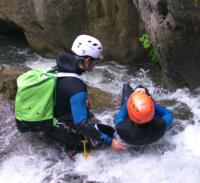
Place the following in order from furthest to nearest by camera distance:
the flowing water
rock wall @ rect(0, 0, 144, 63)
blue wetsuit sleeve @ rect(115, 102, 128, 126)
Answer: rock wall @ rect(0, 0, 144, 63), blue wetsuit sleeve @ rect(115, 102, 128, 126), the flowing water

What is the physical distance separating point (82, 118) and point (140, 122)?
2.41ft

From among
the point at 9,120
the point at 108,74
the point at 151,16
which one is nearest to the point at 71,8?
the point at 108,74

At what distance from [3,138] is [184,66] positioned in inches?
124

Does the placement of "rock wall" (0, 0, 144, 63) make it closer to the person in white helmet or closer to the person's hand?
the person in white helmet

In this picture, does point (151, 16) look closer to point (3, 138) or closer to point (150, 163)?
point (150, 163)

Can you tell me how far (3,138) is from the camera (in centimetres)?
684

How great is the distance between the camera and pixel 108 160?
6.25m

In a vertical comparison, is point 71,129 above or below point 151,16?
below

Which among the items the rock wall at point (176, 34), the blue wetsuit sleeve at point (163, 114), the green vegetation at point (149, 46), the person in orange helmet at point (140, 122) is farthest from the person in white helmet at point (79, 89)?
the green vegetation at point (149, 46)

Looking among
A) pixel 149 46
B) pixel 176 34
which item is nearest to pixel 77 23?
pixel 149 46

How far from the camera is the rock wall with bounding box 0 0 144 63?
9.20m

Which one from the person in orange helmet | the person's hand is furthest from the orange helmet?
the person's hand

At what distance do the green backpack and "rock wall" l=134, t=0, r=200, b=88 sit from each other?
202cm

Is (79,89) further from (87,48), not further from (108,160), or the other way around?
(108,160)
